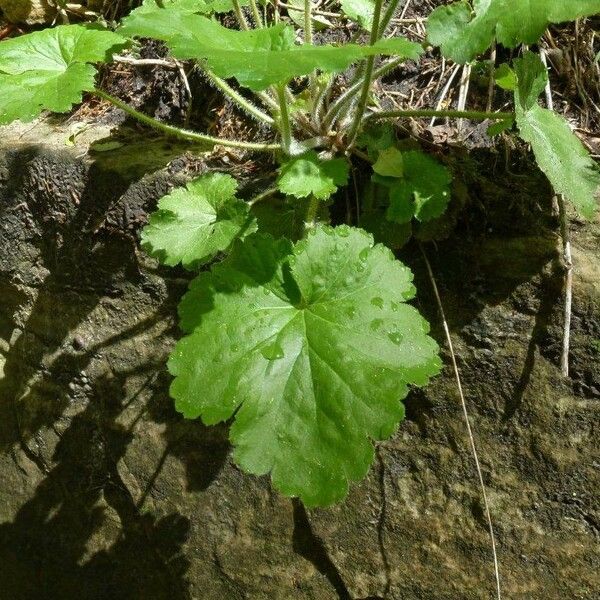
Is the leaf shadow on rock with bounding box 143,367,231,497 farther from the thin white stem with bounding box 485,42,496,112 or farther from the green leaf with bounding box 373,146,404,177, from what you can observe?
the thin white stem with bounding box 485,42,496,112

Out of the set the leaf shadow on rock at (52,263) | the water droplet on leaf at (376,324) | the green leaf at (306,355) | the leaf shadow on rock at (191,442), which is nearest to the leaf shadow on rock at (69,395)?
the leaf shadow on rock at (52,263)

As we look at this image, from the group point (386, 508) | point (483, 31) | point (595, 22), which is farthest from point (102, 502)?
point (595, 22)

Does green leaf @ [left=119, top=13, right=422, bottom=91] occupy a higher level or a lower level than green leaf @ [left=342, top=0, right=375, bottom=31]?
higher

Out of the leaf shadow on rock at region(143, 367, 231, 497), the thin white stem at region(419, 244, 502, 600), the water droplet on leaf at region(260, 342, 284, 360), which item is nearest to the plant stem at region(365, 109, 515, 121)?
the thin white stem at region(419, 244, 502, 600)

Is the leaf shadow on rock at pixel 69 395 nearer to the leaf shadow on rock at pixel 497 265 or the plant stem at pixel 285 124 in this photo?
the plant stem at pixel 285 124

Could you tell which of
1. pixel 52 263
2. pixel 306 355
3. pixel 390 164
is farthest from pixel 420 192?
pixel 52 263
